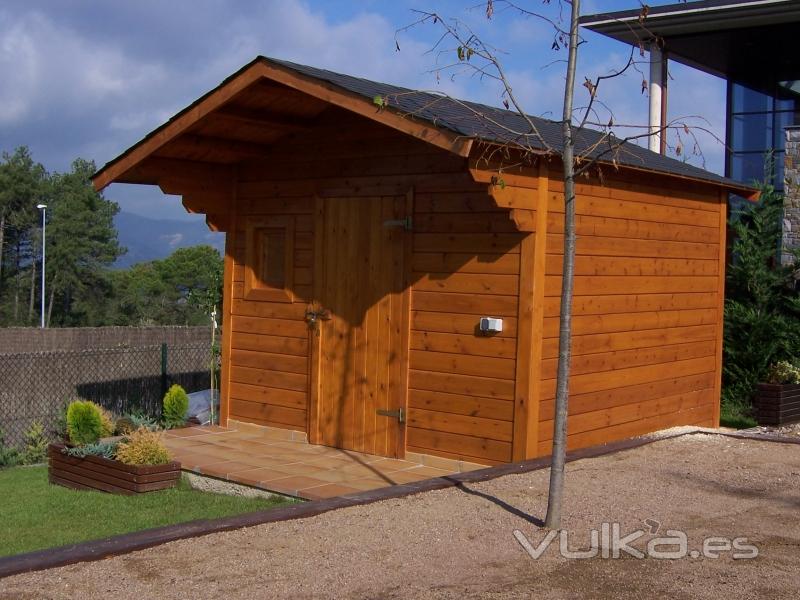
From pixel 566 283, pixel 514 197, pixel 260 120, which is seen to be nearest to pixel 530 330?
pixel 514 197

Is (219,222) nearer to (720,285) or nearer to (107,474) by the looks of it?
(107,474)

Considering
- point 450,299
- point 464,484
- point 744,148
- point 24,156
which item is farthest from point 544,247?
point 24,156

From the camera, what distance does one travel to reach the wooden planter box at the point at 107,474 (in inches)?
310

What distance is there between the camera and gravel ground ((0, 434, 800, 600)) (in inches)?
178

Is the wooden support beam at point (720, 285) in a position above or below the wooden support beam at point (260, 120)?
below

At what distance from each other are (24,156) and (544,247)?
45015 millimetres

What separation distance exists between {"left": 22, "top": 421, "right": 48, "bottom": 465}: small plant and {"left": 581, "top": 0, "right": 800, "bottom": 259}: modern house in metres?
10.7

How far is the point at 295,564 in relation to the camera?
4.89 meters

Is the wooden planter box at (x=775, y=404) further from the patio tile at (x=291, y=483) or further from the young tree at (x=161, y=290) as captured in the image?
the young tree at (x=161, y=290)

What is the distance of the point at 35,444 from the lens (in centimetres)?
1141

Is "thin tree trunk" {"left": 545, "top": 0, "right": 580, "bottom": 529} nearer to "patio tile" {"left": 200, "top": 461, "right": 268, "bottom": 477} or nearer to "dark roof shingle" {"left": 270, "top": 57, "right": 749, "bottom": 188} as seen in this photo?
"dark roof shingle" {"left": 270, "top": 57, "right": 749, "bottom": 188}

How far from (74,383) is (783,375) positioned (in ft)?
27.9

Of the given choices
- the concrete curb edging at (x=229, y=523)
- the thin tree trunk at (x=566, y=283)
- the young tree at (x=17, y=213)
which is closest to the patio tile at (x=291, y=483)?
the concrete curb edging at (x=229, y=523)

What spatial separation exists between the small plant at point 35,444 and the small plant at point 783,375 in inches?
336
